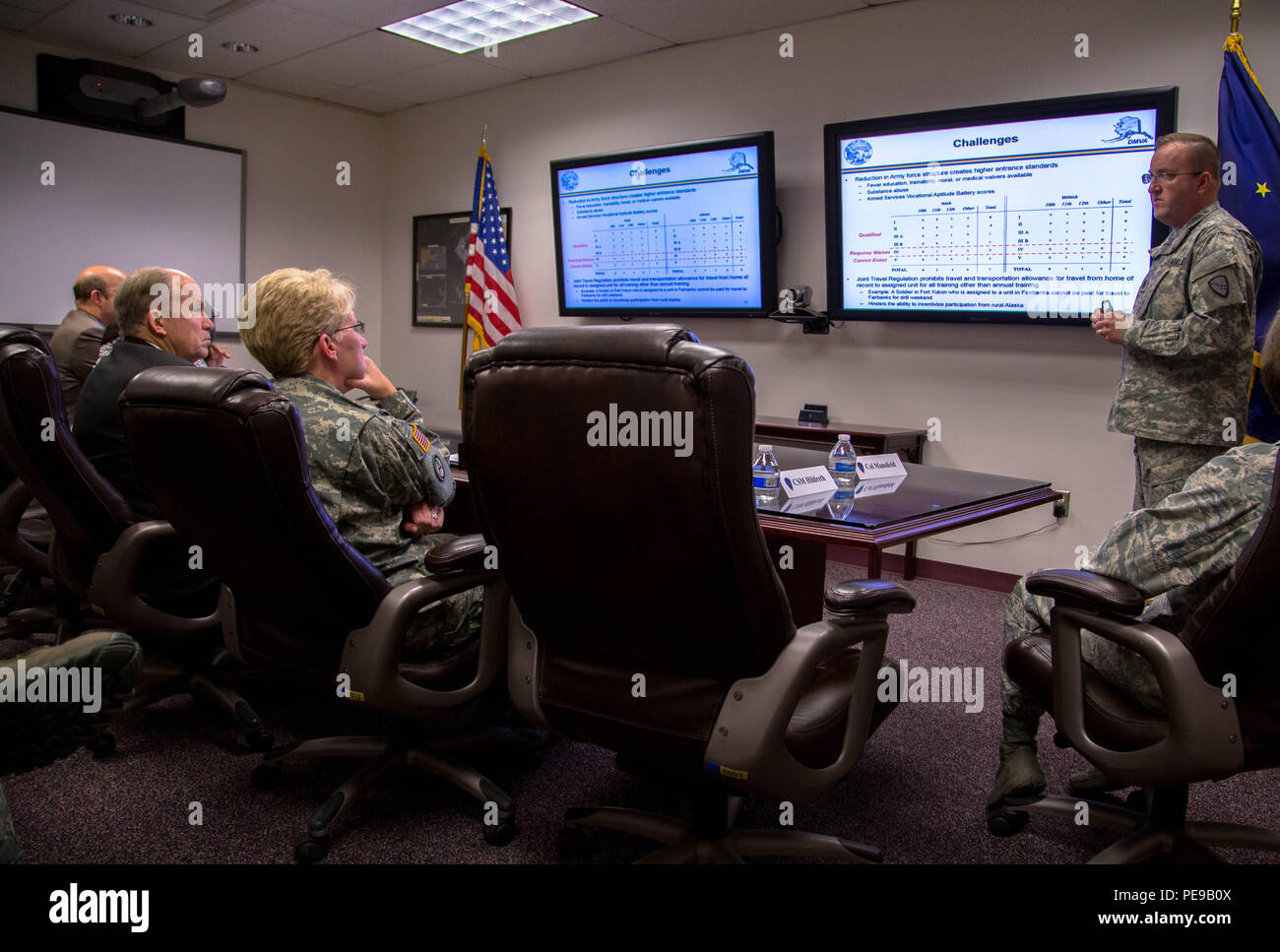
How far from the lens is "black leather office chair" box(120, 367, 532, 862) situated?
1.64 m

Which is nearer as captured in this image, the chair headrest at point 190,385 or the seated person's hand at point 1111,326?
the chair headrest at point 190,385

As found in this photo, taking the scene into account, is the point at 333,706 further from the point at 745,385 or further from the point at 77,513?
the point at 745,385

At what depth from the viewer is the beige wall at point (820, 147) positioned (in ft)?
12.4

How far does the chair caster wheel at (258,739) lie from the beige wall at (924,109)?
209 cm

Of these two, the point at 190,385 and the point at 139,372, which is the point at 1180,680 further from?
the point at 139,372

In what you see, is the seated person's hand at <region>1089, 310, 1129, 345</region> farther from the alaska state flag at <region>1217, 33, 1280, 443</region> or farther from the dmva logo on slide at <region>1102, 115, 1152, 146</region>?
the dmva logo on slide at <region>1102, 115, 1152, 146</region>

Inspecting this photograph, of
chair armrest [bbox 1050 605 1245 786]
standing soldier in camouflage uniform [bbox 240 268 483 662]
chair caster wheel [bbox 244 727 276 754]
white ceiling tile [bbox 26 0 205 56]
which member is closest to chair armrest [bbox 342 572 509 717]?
standing soldier in camouflage uniform [bbox 240 268 483 662]

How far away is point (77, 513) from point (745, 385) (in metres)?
1.83

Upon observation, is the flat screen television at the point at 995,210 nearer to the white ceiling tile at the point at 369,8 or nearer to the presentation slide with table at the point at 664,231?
the presentation slide with table at the point at 664,231

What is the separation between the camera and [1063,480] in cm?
394

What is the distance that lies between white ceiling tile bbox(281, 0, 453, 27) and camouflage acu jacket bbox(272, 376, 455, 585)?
316cm

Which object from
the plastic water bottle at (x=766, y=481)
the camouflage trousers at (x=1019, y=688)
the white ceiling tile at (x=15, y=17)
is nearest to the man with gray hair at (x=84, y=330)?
the white ceiling tile at (x=15, y=17)

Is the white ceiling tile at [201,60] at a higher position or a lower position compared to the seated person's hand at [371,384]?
higher
